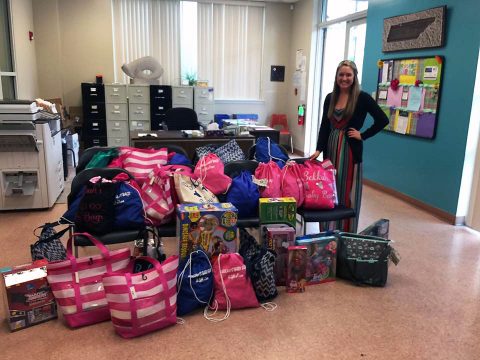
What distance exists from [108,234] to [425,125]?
11.6 feet

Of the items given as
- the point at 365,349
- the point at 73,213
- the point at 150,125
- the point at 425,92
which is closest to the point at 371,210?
the point at 425,92

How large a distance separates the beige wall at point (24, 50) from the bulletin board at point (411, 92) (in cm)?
484

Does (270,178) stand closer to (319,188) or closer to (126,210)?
(319,188)

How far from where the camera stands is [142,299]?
2098 millimetres

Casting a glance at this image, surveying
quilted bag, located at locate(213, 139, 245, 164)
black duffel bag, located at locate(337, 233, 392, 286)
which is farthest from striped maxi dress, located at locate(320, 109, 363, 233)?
quilted bag, located at locate(213, 139, 245, 164)

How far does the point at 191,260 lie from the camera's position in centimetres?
241

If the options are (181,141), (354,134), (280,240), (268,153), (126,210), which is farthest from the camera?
(181,141)

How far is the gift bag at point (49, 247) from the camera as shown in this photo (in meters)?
2.42

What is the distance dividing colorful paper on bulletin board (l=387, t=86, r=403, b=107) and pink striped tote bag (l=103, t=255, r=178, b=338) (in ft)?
12.2

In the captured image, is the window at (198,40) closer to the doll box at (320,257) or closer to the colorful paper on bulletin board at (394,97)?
the colorful paper on bulletin board at (394,97)

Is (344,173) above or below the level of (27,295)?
above

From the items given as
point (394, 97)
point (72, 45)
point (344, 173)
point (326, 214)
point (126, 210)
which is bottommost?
point (326, 214)

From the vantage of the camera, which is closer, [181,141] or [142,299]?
[142,299]

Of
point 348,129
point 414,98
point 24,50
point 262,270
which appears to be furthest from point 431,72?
point 24,50
